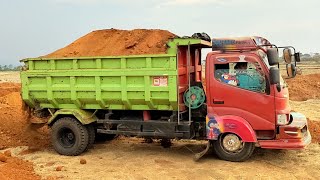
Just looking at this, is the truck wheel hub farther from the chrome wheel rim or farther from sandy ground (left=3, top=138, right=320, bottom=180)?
sandy ground (left=3, top=138, right=320, bottom=180)

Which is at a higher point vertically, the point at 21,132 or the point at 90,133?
the point at 90,133

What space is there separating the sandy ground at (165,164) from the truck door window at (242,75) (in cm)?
148

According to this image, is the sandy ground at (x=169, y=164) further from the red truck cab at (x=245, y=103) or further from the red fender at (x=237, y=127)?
the red fender at (x=237, y=127)

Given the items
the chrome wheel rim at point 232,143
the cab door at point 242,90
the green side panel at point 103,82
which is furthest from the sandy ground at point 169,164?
the green side panel at point 103,82

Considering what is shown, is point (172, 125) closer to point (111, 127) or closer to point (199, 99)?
point (199, 99)

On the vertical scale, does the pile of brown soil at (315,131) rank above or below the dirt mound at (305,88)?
below

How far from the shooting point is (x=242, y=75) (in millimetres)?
7766

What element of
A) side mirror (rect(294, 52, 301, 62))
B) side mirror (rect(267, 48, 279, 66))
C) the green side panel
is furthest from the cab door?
the green side panel

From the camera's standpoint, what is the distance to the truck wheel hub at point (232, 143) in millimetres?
7832

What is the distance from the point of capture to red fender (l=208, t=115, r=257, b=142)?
7.63m

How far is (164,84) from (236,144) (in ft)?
5.90

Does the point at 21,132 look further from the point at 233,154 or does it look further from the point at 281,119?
the point at 281,119

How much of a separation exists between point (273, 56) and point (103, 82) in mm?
3430

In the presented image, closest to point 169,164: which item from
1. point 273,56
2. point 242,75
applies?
point 242,75
